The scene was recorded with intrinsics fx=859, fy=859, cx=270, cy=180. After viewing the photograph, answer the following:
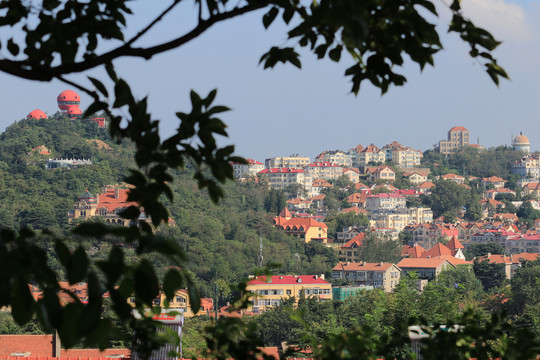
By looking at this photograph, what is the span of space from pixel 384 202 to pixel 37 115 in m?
30.1

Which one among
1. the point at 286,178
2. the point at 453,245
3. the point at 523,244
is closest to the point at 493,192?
the point at 286,178

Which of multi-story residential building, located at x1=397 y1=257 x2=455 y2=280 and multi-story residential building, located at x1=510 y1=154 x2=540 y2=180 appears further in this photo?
multi-story residential building, located at x1=510 y1=154 x2=540 y2=180

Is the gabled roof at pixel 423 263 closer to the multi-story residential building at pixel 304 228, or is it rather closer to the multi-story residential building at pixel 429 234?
the multi-story residential building at pixel 304 228

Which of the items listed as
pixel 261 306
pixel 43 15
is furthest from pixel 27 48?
pixel 261 306

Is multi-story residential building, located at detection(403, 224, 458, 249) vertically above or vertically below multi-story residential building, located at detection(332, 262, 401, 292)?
above

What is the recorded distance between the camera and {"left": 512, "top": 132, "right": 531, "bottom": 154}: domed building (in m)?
98.1

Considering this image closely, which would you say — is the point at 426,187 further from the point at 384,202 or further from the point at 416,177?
the point at 384,202

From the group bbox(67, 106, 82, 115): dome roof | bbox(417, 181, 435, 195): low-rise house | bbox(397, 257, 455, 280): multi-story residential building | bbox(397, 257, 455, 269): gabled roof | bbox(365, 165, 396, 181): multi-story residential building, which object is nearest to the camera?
bbox(397, 257, 455, 280): multi-story residential building

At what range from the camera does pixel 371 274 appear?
46906mm

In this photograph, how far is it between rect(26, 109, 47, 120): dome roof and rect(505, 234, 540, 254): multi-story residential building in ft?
127

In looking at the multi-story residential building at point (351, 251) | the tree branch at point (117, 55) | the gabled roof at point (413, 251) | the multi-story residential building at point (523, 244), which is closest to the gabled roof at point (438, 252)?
the gabled roof at point (413, 251)

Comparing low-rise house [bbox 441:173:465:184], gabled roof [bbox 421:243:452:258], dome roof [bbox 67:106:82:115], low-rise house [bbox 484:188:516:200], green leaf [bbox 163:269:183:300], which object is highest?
dome roof [bbox 67:106:82:115]

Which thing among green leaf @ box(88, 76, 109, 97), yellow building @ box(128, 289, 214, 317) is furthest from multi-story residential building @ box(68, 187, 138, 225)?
green leaf @ box(88, 76, 109, 97)

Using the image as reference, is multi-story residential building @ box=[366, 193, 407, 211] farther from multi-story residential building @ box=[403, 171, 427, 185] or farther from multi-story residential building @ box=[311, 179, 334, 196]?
multi-story residential building @ box=[403, 171, 427, 185]
